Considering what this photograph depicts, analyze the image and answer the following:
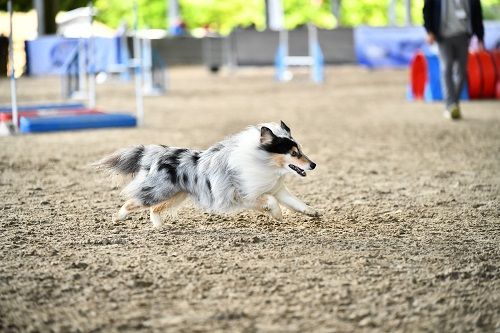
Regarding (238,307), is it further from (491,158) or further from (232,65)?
(232,65)

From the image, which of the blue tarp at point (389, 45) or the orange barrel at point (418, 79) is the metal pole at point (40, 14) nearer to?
the blue tarp at point (389, 45)

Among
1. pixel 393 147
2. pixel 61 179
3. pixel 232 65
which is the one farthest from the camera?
pixel 232 65

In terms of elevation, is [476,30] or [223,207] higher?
[476,30]

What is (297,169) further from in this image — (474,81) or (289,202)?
(474,81)

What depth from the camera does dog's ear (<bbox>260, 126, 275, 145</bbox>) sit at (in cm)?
415

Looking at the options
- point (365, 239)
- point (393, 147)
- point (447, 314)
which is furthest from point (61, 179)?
point (447, 314)

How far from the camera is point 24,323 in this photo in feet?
9.49

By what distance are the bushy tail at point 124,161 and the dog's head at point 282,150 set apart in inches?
30.5

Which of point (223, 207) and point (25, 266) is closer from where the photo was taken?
point (25, 266)

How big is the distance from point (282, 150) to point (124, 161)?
3.12ft

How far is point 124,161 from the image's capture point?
4.53 meters

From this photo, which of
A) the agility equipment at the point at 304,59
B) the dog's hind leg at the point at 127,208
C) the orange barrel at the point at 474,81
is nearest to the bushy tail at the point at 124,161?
the dog's hind leg at the point at 127,208

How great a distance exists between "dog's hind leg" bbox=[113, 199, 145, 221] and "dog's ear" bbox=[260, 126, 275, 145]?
79cm

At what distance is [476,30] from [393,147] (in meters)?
2.64
